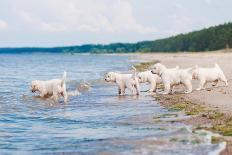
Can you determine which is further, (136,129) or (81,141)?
(136,129)

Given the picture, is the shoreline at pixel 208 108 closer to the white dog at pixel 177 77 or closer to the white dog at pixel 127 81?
the white dog at pixel 177 77

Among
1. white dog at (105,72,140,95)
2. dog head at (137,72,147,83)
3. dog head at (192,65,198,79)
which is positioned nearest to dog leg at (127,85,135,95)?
white dog at (105,72,140,95)

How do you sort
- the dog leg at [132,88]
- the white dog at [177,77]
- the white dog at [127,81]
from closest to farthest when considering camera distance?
the white dog at [177,77] → the white dog at [127,81] → the dog leg at [132,88]

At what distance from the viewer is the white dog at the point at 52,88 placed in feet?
68.6

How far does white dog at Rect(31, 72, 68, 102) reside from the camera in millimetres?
20922

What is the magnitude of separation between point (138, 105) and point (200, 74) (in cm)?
471

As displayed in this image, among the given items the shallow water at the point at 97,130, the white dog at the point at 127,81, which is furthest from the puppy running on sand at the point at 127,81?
the shallow water at the point at 97,130

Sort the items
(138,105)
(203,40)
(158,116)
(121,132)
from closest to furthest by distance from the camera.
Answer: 1. (121,132)
2. (158,116)
3. (138,105)
4. (203,40)

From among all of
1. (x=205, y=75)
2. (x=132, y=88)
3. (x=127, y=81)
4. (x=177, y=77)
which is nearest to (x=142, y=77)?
(x=132, y=88)

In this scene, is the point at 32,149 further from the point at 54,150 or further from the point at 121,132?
the point at 121,132

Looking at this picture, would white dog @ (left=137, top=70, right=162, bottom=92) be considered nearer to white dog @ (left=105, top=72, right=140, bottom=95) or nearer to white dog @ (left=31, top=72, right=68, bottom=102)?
white dog @ (left=105, top=72, right=140, bottom=95)

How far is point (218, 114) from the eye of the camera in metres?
14.4

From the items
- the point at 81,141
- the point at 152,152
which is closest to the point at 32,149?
the point at 81,141

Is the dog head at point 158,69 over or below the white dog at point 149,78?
over
